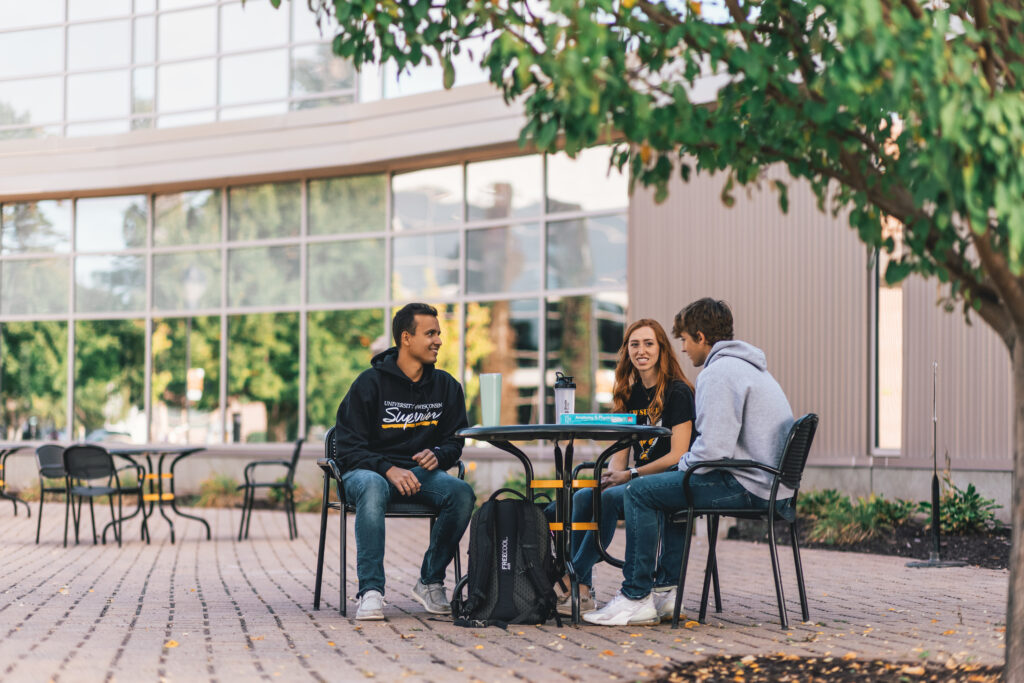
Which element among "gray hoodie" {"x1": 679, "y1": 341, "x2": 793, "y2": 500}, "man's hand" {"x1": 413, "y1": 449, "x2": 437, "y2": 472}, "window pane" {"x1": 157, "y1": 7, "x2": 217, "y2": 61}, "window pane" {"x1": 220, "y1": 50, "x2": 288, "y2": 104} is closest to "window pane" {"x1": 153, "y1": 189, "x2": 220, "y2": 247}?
"window pane" {"x1": 220, "y1": 50, "x2": 288, "y2": 104}

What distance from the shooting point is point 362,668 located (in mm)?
4453

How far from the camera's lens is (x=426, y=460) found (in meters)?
5.99

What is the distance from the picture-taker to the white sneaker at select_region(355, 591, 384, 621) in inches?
223

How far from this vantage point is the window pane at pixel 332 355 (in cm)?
1641

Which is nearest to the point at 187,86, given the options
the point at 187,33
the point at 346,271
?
the point at 187,33

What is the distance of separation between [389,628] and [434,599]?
0.53 metres

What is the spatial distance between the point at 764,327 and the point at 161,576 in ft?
21.3

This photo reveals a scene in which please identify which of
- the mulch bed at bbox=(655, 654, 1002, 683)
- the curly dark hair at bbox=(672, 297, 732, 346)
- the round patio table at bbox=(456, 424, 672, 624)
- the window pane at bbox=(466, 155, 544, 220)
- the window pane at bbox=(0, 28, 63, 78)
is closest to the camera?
the mulch bed at bbox=(655, 654, 1002, 683)

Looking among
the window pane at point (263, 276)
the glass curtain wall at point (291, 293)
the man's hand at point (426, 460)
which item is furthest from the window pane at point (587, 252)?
the man's hand at point (426, 460)

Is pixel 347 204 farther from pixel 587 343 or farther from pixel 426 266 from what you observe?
pixel 587 343

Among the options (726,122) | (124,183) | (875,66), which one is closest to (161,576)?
(726,122)

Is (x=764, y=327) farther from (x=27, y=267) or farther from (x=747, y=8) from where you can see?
(x=27, y=267)

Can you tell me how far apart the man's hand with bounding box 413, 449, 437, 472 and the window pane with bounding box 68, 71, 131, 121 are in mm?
13505

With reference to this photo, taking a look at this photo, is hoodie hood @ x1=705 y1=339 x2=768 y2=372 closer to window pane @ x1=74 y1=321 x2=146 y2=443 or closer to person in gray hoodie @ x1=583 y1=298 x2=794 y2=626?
person in gray hoodie @ x1=583 y1=298 x2=794 y2=626
